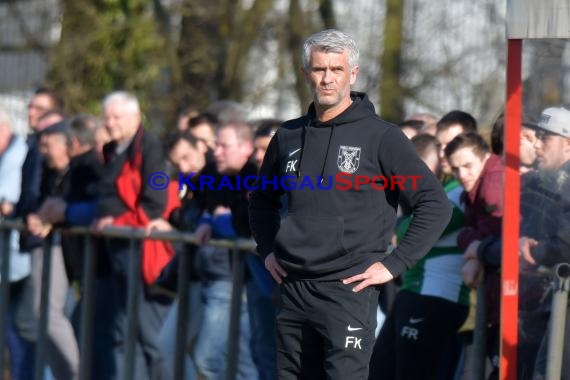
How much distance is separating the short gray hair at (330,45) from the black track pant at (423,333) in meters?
1.67

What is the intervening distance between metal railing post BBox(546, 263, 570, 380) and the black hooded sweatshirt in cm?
67

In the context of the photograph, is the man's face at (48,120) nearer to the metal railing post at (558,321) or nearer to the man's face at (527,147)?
the man's face at (527,147)

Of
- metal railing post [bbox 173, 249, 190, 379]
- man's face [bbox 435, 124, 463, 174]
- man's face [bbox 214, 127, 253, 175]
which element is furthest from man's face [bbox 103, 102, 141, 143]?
man's face [bbox 435, 124, 463, 174]

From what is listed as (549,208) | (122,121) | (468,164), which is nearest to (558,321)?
(549,208)

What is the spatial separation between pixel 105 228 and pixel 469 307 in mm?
2494

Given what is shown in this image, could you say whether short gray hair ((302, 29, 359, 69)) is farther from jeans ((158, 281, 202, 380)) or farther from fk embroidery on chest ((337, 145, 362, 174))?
jeans ((158, 281, 202, 380))

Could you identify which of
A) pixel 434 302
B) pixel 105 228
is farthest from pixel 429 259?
pixel 105 228

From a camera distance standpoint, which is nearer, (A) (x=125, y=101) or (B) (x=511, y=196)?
(B) (x=511, y=196)

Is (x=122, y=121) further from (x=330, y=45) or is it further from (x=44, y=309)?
(x=330, y=45)

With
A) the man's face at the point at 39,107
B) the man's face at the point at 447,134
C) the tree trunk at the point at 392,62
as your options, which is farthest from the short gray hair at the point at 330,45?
the tree trunk at the point at 392,62

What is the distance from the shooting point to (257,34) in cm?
1548

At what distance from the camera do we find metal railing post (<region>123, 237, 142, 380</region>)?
7.46 m

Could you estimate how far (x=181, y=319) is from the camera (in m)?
7.07

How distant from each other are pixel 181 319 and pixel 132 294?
53 centimetres
